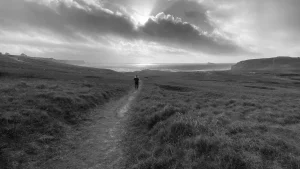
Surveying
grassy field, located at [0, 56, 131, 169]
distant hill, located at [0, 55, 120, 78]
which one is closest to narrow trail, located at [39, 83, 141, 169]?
grassy field, located at [0, 56, 131, 169]

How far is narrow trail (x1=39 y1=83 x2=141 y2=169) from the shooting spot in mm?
6938

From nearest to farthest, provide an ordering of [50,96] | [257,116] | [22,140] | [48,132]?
[22,140] → [48,132] → [257,116] → [50,96]

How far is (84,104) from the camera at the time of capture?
609 inches

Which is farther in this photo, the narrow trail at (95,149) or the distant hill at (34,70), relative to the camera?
the distant hill at (34,70)

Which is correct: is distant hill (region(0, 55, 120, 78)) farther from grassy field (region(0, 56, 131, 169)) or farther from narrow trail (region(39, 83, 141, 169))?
narrow trail (region(39, 83, 141, 169))

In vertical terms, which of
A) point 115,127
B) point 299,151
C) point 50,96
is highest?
point 50,96

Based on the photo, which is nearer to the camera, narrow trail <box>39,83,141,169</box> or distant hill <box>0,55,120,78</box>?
narrow trail <box>39,83,141,169</box>

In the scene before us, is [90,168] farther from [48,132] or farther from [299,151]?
[299,151]

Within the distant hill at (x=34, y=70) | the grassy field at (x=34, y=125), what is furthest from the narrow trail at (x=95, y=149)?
the distant hill at (x=34, y=70)


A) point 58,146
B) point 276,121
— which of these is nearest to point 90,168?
point 58,146

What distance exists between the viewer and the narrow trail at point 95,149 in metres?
6.94

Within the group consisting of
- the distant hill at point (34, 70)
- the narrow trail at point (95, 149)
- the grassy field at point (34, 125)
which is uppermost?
the distant hill at point (34, 70)

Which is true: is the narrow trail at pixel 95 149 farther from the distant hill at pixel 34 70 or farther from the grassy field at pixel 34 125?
the distant hill at pixel 34 70

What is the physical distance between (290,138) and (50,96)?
61.7 ft
